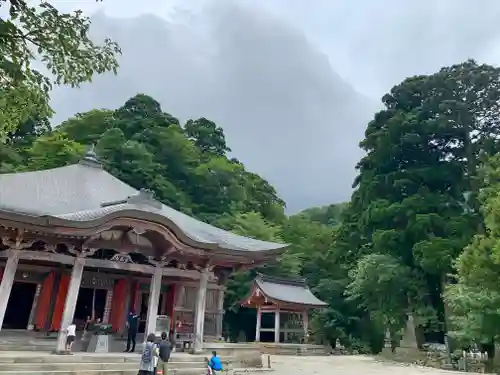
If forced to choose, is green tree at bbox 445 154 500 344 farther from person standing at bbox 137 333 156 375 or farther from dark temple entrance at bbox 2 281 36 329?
dark temple entrance at bbox 2 281 36 329

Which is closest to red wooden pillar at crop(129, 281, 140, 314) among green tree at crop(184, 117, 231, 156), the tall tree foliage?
the tall tree foliage

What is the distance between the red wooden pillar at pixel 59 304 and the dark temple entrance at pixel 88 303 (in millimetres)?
925

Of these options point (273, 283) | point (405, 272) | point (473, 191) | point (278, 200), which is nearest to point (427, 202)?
point (473, 191)

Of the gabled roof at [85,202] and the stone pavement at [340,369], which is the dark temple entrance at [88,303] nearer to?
the gabled roof at [85,202]

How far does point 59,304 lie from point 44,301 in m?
0.48

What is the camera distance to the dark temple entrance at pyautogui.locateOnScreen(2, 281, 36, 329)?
14.2 meters

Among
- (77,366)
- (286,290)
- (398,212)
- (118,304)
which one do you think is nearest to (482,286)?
(398,212)

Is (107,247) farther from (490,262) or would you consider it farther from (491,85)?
(491,85)

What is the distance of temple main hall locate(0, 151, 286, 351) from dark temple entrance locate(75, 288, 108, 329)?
33 millimetres

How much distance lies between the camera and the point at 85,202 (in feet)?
48.5

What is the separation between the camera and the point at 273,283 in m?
27.1

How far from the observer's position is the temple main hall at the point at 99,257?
11641 millimetres

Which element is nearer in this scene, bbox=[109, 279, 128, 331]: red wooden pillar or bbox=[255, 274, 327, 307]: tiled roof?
bbox=[109, 279, 128, 331]: red wooden pillar

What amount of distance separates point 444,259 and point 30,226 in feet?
61.6
